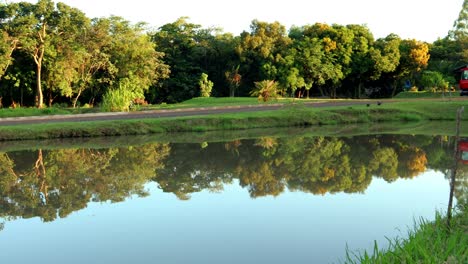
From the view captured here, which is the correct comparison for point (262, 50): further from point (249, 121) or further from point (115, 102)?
point (249, 121)

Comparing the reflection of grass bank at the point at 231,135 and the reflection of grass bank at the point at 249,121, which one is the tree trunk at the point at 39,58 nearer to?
the reflection of grass bank at the point at 249,121

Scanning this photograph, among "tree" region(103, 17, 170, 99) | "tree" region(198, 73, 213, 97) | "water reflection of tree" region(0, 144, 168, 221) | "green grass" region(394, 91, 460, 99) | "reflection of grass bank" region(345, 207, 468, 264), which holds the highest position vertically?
"tree" region(103, 17, 170, 99)

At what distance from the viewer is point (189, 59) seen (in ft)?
167

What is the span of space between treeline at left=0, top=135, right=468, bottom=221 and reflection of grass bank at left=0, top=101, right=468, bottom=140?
4555 mm

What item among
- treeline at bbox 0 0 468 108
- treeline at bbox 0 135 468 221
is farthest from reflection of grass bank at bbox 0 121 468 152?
treeline at bbox 0 0 468 108

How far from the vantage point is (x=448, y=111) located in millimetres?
27703

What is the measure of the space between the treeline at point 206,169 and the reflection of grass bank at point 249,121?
455 cm

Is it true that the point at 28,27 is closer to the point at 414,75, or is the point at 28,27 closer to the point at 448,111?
the point at 448,111

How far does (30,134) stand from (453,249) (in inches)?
740

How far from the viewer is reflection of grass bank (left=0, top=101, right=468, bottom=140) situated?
20953mm

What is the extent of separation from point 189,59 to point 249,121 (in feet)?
91.2

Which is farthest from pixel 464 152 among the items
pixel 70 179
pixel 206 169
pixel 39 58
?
pixel 39 58

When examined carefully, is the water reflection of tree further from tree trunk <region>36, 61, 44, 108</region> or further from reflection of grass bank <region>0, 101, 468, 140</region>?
tree trunk <region>36, 61, 44, 108</region>

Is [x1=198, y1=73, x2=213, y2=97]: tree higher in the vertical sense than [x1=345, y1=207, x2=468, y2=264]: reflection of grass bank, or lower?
higher
